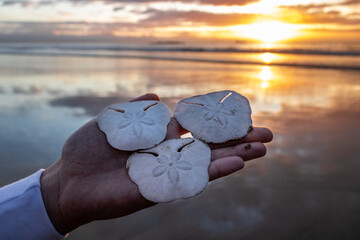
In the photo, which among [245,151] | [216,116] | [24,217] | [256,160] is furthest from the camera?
[256,160]

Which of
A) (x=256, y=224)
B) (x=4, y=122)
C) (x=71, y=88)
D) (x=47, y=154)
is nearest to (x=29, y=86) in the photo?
(x=71, y=88)

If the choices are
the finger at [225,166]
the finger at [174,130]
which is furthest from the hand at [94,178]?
the finger at [174,130]

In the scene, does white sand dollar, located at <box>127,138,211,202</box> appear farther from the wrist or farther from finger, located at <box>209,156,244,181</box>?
the wrist

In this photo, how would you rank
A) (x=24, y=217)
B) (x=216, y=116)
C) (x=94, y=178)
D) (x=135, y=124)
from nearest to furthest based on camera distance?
1. (x=24, y=217)
2. (x=94, y=178)
3. (x=135, y=124)
4. (x=216, y=116)

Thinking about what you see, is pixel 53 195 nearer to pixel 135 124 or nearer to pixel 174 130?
pixel 135 124

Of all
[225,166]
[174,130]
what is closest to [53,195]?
[174,130]

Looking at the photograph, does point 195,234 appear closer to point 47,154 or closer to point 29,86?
point 47,154
